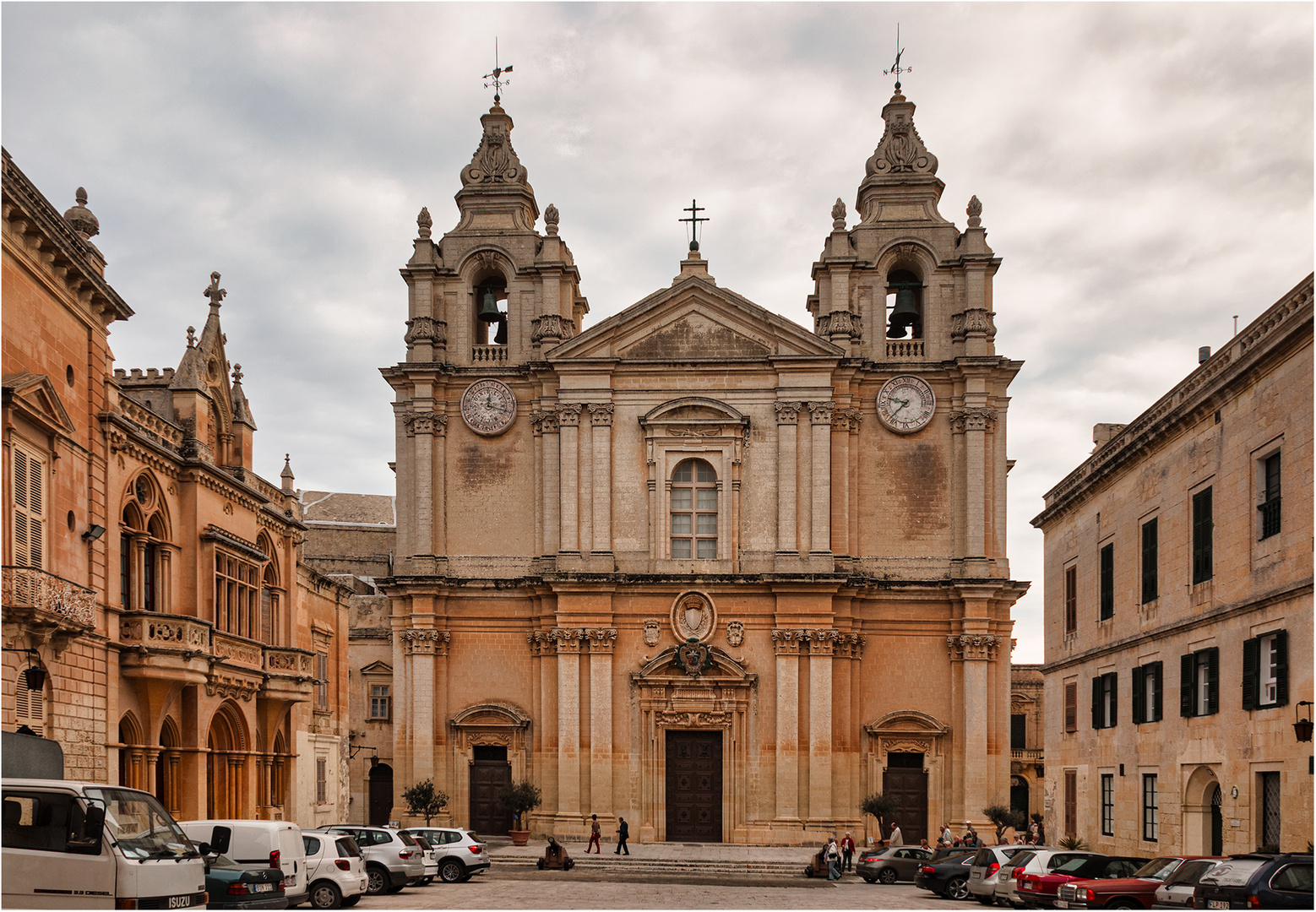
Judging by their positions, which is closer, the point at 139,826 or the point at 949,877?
the point at 139,826

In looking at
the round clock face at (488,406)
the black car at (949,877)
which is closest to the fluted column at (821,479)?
the round clock face at (488,406)

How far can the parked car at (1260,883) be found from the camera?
18.0 metres

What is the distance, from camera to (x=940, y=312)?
4334 cm

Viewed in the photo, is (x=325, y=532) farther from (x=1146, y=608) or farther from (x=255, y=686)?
(x=1146, y=608)

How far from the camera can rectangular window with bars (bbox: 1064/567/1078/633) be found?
1415 inches

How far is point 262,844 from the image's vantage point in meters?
21.6

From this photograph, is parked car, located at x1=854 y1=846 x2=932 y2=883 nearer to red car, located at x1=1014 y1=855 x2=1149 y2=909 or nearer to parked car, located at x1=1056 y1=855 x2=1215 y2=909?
red car, located at x1=1014 y1=855 x2=1149 y2=909

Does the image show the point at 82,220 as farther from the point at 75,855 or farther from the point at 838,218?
the point at 838,218

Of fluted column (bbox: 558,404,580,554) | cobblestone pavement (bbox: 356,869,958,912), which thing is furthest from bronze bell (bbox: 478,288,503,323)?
cobblestone pavement (bbox: 356,869,958,912)

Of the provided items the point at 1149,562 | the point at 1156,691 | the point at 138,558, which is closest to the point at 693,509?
the point at 1149,562

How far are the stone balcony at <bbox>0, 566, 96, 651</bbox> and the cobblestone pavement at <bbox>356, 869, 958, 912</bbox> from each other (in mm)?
6830

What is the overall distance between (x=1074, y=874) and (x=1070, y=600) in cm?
1396

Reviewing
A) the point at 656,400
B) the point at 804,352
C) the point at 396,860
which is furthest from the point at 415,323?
the point at 396,860

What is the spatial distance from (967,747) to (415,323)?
21215 millimetres
